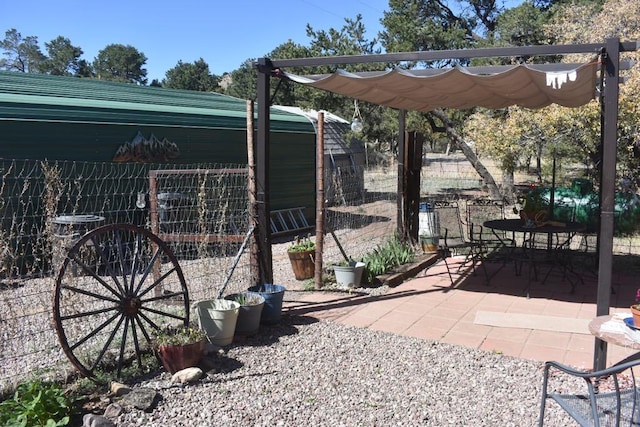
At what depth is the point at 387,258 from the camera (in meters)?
6.80

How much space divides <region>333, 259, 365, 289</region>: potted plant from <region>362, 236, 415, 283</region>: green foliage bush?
20cm

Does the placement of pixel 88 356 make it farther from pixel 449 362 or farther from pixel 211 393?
pixel 449 362

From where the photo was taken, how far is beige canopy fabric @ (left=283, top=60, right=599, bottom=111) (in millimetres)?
4328

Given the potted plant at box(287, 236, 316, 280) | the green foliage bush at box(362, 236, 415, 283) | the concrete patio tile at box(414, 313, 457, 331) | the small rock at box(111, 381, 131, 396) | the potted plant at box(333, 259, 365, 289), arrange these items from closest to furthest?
1. the small rock at box(111, 381, 131, 396)
2. the concrete patio tile at box(414, 313, 457, 331)
3. the potted plant at box(333, 259, 365, 289)
4. the green foliage bush at box(362, 236, 415, 283)
5. the potted plant at box(287, 236, 316, 280)

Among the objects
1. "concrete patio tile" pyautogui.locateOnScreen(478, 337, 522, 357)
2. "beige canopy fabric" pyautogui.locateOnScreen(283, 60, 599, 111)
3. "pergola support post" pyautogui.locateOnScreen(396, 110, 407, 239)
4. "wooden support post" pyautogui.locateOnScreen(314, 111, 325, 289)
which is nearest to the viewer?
"concrete patio tile" pyautogui.locateOnScreen(478, 337, 522, 357)

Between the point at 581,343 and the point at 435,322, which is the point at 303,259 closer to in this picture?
the point at 435,322

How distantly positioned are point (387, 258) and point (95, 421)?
4.46 m

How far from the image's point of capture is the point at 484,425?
3.05 m

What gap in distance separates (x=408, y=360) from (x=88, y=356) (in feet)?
7.44

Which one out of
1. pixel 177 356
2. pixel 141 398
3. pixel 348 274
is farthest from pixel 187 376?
pixel 348 274

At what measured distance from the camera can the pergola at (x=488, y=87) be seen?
370 cm

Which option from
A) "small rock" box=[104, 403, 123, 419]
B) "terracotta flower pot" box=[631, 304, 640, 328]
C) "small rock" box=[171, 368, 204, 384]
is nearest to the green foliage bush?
"small rock" box=[171, 368, 204, 384]

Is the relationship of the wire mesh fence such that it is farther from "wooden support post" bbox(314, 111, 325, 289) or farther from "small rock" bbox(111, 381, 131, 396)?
"small rock" bbox(111, 381, 131, 396)

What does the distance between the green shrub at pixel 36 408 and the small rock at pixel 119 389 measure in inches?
11.0
